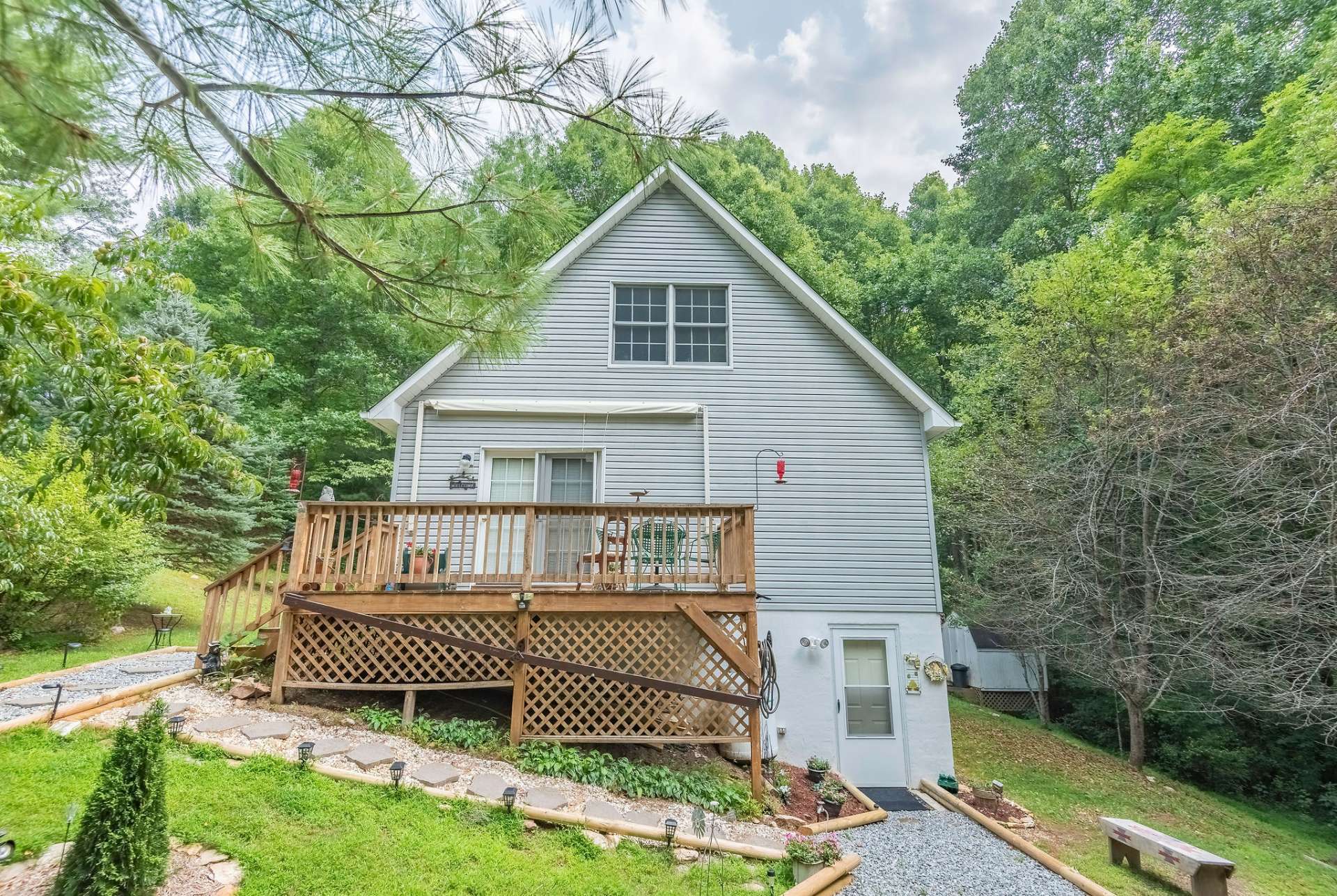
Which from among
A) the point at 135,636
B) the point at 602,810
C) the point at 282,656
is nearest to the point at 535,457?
the point at 282,656

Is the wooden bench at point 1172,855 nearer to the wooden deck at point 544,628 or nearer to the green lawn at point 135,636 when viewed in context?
the wooden deck at point 544,628

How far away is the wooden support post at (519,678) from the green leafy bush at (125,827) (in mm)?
3016

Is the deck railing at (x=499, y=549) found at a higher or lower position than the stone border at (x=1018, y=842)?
higher

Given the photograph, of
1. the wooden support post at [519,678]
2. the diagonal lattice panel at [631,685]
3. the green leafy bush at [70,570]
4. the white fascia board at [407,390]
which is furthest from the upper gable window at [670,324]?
the green leafy bush at [70,570]

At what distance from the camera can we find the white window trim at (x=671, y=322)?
8.62 metres

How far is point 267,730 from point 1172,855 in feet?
25.1

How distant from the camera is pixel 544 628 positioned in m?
6.38

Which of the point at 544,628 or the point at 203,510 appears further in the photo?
the point at 203,510

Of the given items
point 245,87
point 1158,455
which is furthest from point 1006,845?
point 245,87

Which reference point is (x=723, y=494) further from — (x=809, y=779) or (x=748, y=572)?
(x=809, y=779)

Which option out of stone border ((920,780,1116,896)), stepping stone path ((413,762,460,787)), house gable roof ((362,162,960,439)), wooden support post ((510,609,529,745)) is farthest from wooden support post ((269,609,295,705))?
stone border ((920,780,1116,896))

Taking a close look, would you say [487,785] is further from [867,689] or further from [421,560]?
[867,689]

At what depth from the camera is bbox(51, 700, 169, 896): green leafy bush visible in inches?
108

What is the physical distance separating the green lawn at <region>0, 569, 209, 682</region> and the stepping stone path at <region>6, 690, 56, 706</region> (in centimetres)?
182
